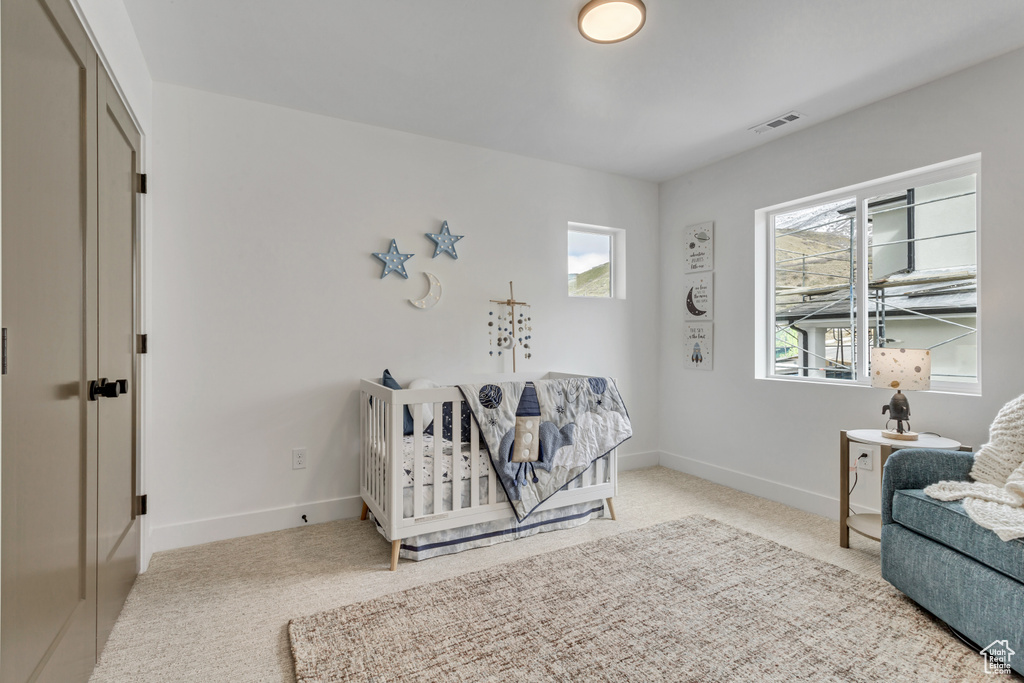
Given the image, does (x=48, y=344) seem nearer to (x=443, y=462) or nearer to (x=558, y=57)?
(x=443, y=462)

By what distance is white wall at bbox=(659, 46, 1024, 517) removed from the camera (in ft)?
7.48

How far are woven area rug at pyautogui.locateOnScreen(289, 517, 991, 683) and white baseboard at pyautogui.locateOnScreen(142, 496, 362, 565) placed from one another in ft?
3.31

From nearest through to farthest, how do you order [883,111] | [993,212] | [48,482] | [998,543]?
[48,482] → [998,543] → [993,212] → [883,111]

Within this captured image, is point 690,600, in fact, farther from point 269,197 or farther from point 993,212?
point 269,197

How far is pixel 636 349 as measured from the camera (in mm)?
4027

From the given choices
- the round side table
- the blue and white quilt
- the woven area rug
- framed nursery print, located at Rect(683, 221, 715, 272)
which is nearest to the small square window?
framed nursery print, located at Rect(683, 221, 715, 272)

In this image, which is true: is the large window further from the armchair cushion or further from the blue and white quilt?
the blue and white quilt

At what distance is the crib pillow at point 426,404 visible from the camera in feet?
9.01

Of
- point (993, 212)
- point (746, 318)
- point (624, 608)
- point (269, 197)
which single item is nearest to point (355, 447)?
point (269, 197)

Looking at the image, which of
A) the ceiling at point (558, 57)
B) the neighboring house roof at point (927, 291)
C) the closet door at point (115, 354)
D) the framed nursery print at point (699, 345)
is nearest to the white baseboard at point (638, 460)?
the framed nursery print at point (699, 345)

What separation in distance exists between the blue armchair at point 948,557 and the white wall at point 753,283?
73 centimetres

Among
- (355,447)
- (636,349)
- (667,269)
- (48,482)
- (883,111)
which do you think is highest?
(883,111)

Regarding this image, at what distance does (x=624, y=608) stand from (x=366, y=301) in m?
2.07

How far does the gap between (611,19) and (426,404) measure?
199cm
